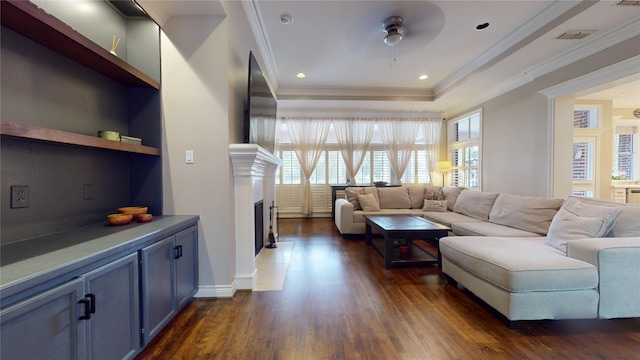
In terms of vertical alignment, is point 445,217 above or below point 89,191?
below

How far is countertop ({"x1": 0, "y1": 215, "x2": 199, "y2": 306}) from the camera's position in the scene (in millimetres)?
895

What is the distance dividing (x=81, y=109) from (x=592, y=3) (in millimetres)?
4363

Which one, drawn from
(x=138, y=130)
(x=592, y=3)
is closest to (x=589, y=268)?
(x=592, y=3)

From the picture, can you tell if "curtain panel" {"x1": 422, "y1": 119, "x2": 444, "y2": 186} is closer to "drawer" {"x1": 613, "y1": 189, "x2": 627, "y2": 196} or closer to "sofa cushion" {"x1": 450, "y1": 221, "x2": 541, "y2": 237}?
"sofa cushion" {"x1": 450, "y1": 221, "x2": 541, "y2": 237}

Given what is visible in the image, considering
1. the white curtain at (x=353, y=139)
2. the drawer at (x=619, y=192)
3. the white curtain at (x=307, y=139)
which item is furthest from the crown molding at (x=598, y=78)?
the white curtain at (x=307, y=139)

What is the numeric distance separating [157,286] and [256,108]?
6.09ft

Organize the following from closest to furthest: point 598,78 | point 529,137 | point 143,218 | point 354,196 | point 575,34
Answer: point 143,218
point 575,34
point 598,78
point 529,137
point 354,196

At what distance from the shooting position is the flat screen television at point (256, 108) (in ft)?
8.03

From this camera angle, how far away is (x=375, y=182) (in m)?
6.03

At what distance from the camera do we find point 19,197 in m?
1.30

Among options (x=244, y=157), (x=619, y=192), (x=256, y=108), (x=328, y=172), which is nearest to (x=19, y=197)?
(x=244, y=157)

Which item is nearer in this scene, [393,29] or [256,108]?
[256,108]

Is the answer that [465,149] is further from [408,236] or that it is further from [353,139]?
[408,236]

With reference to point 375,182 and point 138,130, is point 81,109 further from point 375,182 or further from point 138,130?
point 375,182
